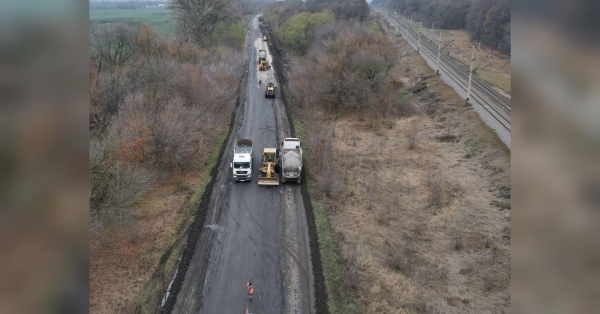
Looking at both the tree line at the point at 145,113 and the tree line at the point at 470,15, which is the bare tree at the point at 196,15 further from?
the tree line at the point at 470,15

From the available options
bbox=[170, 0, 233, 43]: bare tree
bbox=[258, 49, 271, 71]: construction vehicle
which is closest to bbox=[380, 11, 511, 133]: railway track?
bbox=[258, 49, 271, 71]: construction vehicle

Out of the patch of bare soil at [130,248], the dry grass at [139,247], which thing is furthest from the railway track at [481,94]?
the patch of bare soil at [130,248]

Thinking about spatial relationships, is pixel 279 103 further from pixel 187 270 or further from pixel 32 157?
pixel 32 157

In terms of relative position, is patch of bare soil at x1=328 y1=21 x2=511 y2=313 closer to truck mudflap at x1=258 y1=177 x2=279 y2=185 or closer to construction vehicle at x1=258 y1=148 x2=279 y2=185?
truck mudflap at x1=258 y1=177 x2=279 y2=185

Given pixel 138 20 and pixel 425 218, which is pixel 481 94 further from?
pixel 138 20

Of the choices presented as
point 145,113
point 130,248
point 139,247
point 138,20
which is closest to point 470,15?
point 138,20
